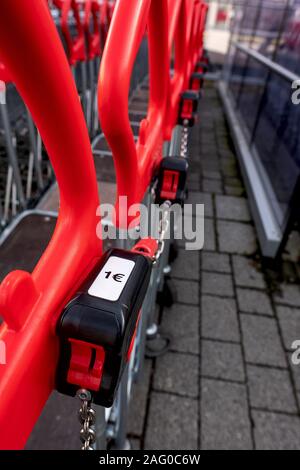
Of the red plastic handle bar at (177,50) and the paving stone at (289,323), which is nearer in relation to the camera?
the red plastic handle bar at (177,50)

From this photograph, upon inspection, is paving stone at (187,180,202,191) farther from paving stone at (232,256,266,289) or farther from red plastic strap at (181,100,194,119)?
red plastic strap at (181,100,194,119)

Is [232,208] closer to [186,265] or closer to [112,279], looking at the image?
[186,265]

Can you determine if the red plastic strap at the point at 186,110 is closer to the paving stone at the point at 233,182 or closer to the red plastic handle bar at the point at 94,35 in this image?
the red plastic handle bar at the point at 94,35

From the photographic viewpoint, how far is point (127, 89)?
0.54m

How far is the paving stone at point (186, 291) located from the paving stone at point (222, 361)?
0.34m

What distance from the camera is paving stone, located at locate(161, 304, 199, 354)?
198 centimetres

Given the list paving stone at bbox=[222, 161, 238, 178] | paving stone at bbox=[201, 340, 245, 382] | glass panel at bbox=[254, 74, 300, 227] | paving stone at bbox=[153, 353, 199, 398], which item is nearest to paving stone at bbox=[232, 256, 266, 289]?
glass panel at bbox=[254, 74, 300, 227]

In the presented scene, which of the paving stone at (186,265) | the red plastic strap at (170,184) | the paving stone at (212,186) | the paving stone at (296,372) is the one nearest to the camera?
the red plastic strap at (170,184)

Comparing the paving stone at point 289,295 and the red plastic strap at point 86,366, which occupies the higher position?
the red plastic strap at point 86,366

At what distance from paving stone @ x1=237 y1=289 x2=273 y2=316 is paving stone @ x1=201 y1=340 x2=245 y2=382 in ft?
1.15

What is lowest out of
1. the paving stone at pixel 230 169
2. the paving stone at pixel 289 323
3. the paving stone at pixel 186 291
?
the paving stone at pixel 186 291

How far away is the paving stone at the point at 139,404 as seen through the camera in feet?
5.18

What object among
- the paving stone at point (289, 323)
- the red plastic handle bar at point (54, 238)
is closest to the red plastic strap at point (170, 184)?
the red plastic handle bar at point (54, 238)

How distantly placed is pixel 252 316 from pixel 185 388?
73 cm
